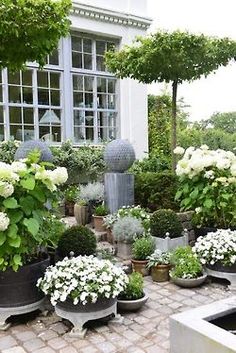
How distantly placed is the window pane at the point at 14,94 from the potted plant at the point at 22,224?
577 centimetres

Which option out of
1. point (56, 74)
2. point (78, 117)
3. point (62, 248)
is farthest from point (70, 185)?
point (62, 248)

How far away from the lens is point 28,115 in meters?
9.41

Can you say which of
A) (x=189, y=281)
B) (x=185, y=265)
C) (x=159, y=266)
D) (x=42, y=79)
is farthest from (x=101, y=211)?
(x=42, y=79)

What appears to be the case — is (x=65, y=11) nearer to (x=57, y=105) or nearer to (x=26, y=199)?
(x=26, y=199)

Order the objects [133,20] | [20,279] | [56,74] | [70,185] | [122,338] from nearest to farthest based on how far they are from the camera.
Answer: [122,338] < [20,279] < [70,185] < [56,74] < [133,20]

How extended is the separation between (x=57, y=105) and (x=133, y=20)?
316 centimetres

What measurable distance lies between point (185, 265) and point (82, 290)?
5.35 feet

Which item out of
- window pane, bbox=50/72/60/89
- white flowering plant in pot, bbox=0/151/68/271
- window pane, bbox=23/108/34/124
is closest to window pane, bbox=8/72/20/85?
window pane, bbox=23/108/34/124

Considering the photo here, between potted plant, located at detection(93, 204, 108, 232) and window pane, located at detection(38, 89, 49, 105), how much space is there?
4434 millimetres

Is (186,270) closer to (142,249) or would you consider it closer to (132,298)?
(142,249)

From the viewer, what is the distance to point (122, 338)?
3.40 metres

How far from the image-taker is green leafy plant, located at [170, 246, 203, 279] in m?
4.58

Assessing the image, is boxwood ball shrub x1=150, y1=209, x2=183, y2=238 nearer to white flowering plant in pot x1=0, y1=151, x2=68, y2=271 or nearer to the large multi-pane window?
white flowering plant in pot x1=0, y1=151, x2=68, y2=271

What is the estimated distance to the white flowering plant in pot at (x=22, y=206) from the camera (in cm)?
343
